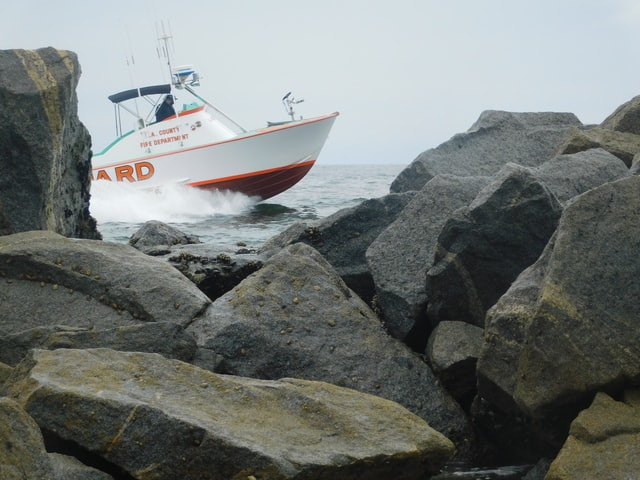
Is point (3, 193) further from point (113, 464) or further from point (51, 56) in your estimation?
point (113, 464)

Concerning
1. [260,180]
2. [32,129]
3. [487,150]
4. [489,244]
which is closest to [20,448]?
[489,244]

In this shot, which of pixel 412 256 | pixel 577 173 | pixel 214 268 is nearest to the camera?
pixel 412 256

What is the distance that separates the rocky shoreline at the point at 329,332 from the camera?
4.02 meters

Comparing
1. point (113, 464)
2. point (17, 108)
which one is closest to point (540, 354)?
point (113, 464)

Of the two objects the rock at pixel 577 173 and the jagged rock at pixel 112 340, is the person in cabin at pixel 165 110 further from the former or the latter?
the jagged rock at pixel 112 340

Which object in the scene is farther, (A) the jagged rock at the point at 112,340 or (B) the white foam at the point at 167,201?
(B) the white foam at the point at 167,201

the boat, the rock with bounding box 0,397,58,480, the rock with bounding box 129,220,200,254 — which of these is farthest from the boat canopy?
the rock with bounding box 0,397,58,480

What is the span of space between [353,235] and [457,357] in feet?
8.28

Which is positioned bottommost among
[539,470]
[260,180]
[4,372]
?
→ [260,180]

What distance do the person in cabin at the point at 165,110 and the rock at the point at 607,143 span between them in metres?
24.0

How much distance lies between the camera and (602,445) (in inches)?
165

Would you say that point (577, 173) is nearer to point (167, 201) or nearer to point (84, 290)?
point (84, 290)

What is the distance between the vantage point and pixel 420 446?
4336mm

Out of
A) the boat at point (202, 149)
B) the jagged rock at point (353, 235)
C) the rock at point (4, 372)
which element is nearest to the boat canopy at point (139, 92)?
the boat at point (202, 149)
